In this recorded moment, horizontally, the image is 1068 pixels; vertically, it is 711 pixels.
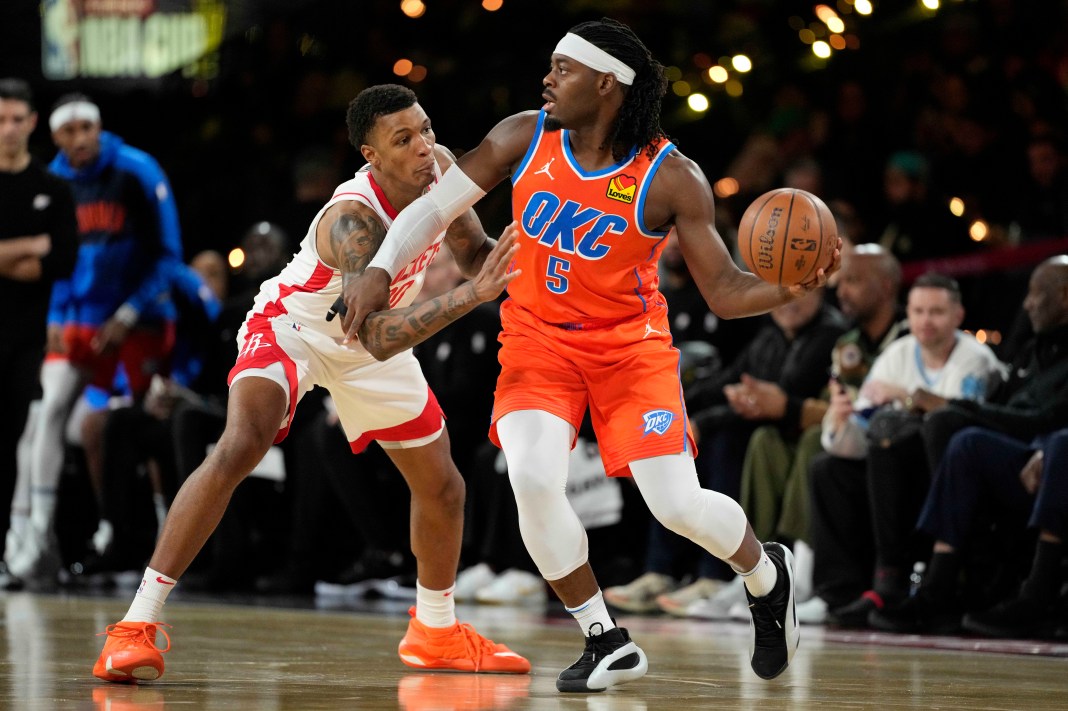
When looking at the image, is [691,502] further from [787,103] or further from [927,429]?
[787,103]

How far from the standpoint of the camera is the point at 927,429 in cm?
676

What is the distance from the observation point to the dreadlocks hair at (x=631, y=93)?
4762 mm

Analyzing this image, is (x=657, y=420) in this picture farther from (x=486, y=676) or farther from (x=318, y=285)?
(x=318, y=285)

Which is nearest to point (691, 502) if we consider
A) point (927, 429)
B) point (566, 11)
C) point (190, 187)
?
point (927, 429)

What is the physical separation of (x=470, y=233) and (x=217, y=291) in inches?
241

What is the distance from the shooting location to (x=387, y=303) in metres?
4.53

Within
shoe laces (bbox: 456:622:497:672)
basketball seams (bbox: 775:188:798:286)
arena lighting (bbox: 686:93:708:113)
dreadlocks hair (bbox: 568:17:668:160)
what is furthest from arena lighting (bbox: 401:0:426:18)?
basketball seams (bbox: 775:188:798:286)

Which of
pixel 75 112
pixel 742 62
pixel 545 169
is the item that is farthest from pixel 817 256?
pixel 742 62

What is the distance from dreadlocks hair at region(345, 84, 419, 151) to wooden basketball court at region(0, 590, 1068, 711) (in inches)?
66.7

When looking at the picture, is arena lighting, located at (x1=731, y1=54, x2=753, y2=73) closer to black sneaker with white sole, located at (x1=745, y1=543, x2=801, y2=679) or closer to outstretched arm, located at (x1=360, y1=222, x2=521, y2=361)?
black sneaker with white sole, located at (x1=745, y1=543, x2=801, y2=679)

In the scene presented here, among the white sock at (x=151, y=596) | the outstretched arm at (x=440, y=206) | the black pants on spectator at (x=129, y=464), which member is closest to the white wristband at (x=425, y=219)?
the outstretched arm at (x=440, y=206)

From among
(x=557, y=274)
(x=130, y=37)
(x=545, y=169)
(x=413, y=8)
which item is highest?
(x=413, y=8)

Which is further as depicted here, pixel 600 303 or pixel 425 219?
pixel 600 303

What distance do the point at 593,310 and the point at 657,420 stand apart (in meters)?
0.40
